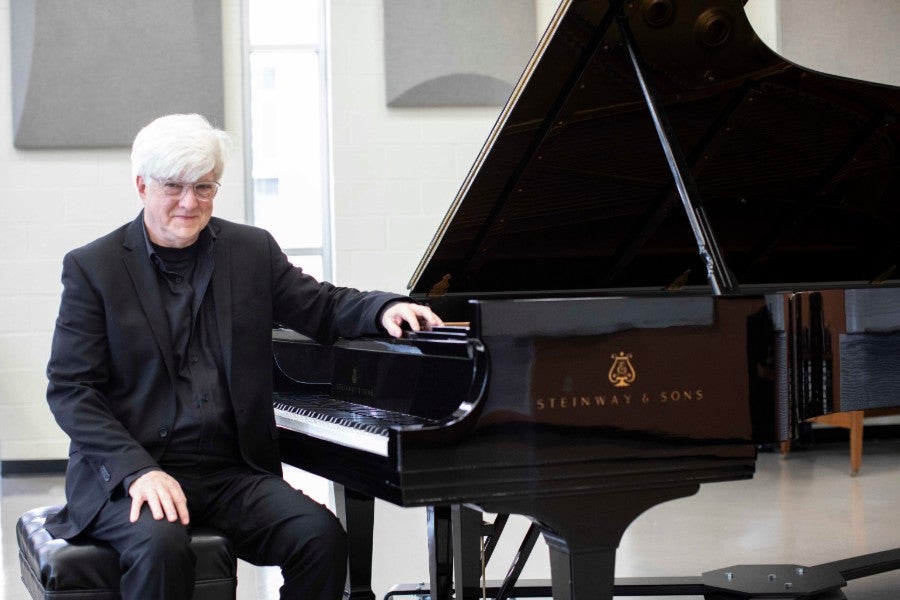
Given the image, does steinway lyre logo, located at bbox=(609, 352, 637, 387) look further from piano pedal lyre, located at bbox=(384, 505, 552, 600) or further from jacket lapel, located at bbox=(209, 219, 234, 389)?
jacket lapel, located at bbox=(209, 219, 234, 389)

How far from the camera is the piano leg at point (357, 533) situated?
2.69m

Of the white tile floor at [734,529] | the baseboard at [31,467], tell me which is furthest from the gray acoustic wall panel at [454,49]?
the baseboard at [31,467]

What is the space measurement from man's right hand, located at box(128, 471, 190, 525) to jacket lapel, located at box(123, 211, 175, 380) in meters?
0.23

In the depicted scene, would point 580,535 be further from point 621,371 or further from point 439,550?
point 439,550

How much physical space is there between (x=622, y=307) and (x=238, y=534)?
3.06ft

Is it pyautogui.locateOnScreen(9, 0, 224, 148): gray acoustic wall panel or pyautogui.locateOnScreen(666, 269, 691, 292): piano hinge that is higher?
pyautogui.locateOnScreen(9, 0, 224, 148): gray acoustic wall panel

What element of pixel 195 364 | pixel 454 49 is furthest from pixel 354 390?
pixel 454 49

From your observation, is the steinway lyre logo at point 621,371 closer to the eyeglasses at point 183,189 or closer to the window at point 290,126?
the eyeglasses at point 183,189

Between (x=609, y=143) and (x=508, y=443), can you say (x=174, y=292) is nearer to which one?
(x=508, y=443)

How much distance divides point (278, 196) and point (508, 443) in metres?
4.59

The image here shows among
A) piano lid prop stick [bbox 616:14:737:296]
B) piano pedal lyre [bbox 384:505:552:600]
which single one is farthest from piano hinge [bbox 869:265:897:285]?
piano pedal lyre [bbox 384:505:552:600]

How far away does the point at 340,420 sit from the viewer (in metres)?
2.28

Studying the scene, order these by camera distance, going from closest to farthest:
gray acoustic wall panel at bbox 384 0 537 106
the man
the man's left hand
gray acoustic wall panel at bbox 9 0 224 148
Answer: the man, the man's left hand, gray acoustic wall panel at bbox 9 0 224 148, gray acoustic wall panel at bbox 384 0 537 106

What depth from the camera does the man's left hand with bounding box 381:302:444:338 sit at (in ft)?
7.66
